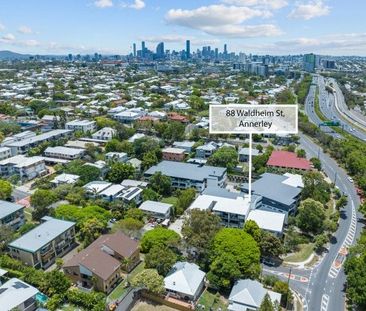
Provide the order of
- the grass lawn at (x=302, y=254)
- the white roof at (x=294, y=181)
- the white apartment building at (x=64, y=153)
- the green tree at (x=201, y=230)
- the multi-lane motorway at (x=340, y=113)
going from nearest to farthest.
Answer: the green tree at (x=201, y=230)
the grass lawn at (x=302, y=254)
the white roof at (x=294, y=181)
the white apartment building at (x=64, y=153)
the multi-lane motorway at (x=340, y=113)

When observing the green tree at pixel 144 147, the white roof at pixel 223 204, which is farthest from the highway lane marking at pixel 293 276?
the green tree at pixel 144 147

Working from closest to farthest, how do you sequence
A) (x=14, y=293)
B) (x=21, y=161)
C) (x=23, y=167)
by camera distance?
(x=14, y=293) → (x=23, y=167) → (x=21, y=161)

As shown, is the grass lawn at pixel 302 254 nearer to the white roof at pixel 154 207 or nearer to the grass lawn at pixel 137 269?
the grass lawn at pixel 137 269

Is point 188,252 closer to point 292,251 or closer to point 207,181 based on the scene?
point 292,251

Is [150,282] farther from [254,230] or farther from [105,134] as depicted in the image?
[105,134]

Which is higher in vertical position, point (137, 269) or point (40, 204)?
point (40, 204)

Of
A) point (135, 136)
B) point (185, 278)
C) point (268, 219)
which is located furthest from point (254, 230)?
point (135, 136)
